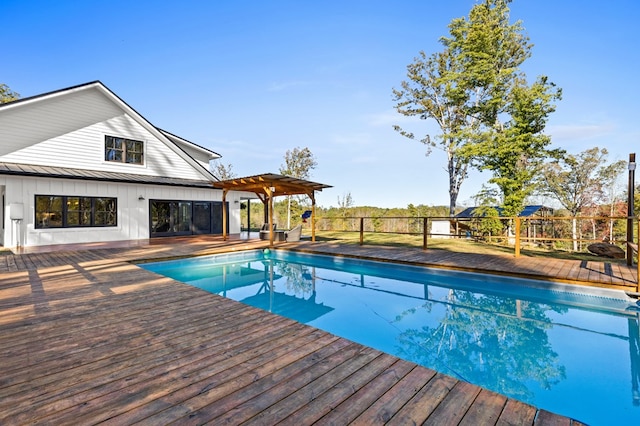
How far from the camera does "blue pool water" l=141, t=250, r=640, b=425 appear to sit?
121 inches

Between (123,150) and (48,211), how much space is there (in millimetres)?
3492

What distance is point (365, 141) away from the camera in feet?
69.5

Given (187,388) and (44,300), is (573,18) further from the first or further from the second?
(44,300)

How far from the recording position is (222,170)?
2612cm

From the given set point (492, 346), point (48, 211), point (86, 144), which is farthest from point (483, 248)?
point (86, 144)

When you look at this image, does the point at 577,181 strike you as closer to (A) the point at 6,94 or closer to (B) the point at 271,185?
(B) the point at 271,185

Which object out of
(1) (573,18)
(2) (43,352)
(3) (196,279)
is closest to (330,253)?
(3) (196,279)

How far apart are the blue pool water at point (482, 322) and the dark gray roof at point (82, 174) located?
4926mm

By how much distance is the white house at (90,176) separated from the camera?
9695 millimetres

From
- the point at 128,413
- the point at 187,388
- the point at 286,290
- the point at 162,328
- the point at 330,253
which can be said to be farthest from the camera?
the point at 330,253

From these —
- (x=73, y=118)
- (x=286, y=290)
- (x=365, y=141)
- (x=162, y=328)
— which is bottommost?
(x=286, y=290)

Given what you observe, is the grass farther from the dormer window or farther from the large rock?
the dormer window

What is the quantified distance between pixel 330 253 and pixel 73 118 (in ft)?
35.1

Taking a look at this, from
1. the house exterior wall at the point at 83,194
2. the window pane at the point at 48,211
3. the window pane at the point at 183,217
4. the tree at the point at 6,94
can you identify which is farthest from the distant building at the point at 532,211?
the tree at the point at 6,94
